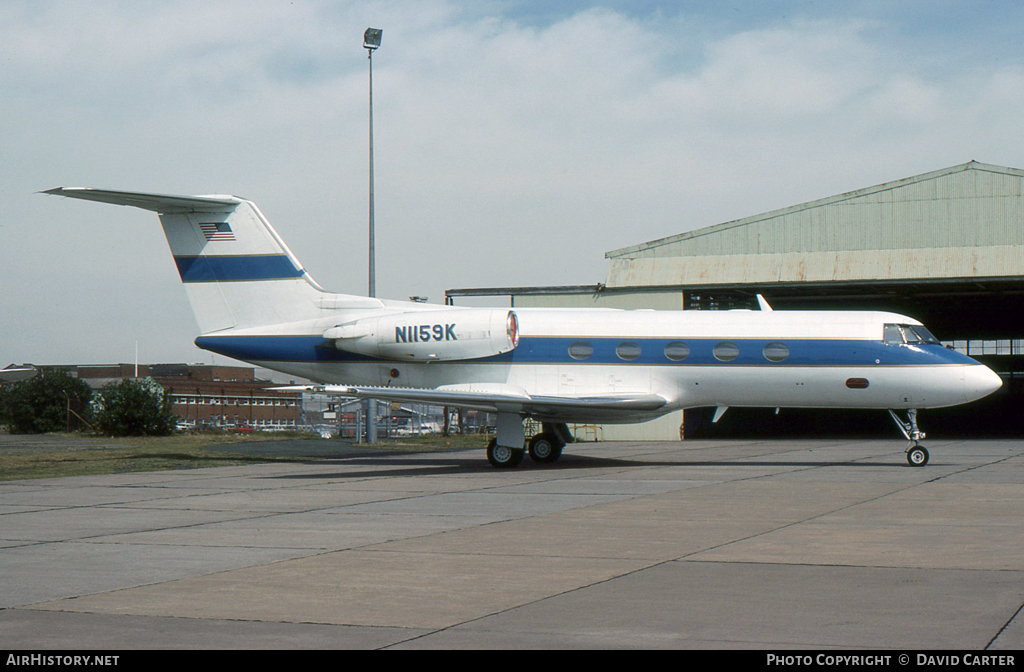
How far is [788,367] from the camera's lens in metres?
20.1

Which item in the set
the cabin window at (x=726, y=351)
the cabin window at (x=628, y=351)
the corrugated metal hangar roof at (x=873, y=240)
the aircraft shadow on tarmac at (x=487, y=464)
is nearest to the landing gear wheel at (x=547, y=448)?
the aircraft shadow on tarmac at (x=487, y=464)

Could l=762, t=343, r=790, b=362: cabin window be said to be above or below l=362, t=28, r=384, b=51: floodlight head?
below

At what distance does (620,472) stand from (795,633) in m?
13.3

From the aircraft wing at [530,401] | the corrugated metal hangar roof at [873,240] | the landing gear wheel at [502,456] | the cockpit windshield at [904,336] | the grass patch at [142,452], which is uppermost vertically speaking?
the corrugated metal hangar roof at [873,240]

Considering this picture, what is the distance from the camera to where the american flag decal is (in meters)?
22.6

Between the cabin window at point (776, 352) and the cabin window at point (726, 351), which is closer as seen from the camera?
the cabin window at point (776, 352)

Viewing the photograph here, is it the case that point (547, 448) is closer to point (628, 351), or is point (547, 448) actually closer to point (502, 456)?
point (502, 456)

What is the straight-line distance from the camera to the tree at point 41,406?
43.3m

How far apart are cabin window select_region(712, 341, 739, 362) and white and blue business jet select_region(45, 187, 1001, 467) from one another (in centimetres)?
2

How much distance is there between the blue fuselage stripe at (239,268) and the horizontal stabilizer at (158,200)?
114 cm

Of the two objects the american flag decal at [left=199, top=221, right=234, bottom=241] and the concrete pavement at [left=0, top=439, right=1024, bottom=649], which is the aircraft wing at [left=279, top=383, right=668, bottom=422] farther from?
the american flag decal at [left=199, top=221, right=234, bottom=241]

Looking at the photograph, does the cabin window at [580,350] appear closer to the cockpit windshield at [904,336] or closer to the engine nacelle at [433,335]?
the engine nacelle at [433,335]

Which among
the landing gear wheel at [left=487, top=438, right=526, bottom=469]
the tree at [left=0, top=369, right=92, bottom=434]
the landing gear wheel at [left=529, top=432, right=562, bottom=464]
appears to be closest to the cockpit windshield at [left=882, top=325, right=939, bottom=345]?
the landing gear wheel at [left=529, top=432, right=562, bottom=464]
